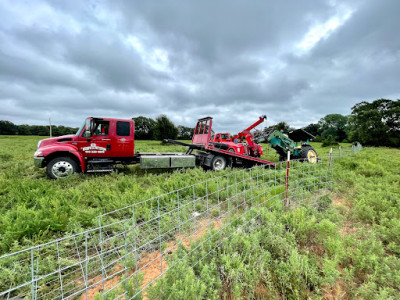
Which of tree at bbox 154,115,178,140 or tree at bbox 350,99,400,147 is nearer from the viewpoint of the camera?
tree at bbox 350,99,400,147

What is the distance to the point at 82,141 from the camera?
7.28 m

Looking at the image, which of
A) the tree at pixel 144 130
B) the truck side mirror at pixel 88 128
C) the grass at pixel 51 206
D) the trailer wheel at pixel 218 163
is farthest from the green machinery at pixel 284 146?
the tree at pixel 144 130

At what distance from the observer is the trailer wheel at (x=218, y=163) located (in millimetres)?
9184

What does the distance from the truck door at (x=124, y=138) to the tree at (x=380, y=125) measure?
41.2m

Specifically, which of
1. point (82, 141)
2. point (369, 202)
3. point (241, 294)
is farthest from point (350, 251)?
point (82, 141)

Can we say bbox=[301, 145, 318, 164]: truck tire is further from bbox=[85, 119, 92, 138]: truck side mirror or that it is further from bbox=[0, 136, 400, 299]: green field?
bbox=[85, 119, 92, 138]: truck side mirror

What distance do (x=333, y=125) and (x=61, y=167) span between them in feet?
264

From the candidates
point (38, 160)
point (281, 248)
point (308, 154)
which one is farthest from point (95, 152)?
point (308, 154)

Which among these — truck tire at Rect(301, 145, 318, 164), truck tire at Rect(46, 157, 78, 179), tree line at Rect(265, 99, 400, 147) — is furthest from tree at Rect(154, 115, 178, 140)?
truck tire at Rect(46, 157, 78, 179)

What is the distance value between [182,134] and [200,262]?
47540mm

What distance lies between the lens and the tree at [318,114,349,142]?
205ft

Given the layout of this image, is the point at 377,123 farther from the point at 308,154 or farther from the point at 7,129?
the point at 7,129

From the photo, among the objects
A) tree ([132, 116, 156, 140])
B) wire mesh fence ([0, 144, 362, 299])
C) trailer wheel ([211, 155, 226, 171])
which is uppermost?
tree ([132, 116, 156, 140])

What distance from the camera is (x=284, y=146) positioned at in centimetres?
1158
